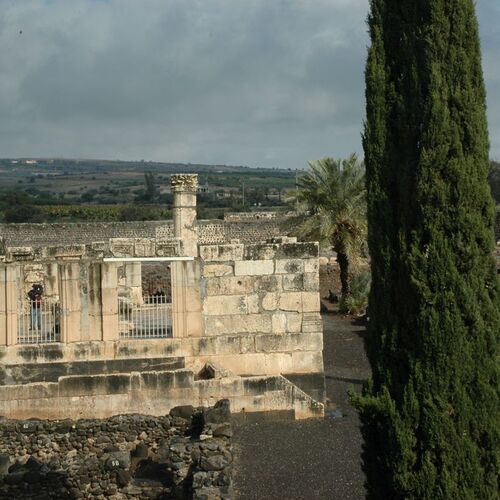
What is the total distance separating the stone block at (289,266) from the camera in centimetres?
1385

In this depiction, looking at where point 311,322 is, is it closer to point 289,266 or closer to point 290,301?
point 290,301

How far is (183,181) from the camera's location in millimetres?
23188

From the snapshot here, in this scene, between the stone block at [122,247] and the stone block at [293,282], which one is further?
the stone block at [122,247]

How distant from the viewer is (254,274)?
546 inches

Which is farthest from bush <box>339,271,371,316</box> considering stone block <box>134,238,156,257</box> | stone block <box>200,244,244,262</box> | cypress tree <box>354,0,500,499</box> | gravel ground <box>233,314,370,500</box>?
cypress tree <box>354,0,500,499</box>

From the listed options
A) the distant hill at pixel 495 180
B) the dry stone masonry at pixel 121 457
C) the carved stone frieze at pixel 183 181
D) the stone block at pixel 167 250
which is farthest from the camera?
the distant hill at pixel 495 180

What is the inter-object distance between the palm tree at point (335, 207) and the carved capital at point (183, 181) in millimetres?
3438

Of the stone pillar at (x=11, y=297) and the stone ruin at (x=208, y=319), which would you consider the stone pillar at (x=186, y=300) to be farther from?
the stone pillar at (x=11, y=297)

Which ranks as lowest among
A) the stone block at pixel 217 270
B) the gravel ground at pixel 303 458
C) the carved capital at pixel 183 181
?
the gravel ground at pixel 303 458

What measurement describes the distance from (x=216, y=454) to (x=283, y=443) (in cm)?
219

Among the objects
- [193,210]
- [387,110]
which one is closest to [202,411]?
[387,110]

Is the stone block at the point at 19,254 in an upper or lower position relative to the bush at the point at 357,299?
upper

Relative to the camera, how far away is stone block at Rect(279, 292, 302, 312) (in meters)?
13.9

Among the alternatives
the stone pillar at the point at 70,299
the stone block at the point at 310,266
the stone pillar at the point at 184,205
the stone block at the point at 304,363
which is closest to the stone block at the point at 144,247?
the stone pillar at the point at 70,299
